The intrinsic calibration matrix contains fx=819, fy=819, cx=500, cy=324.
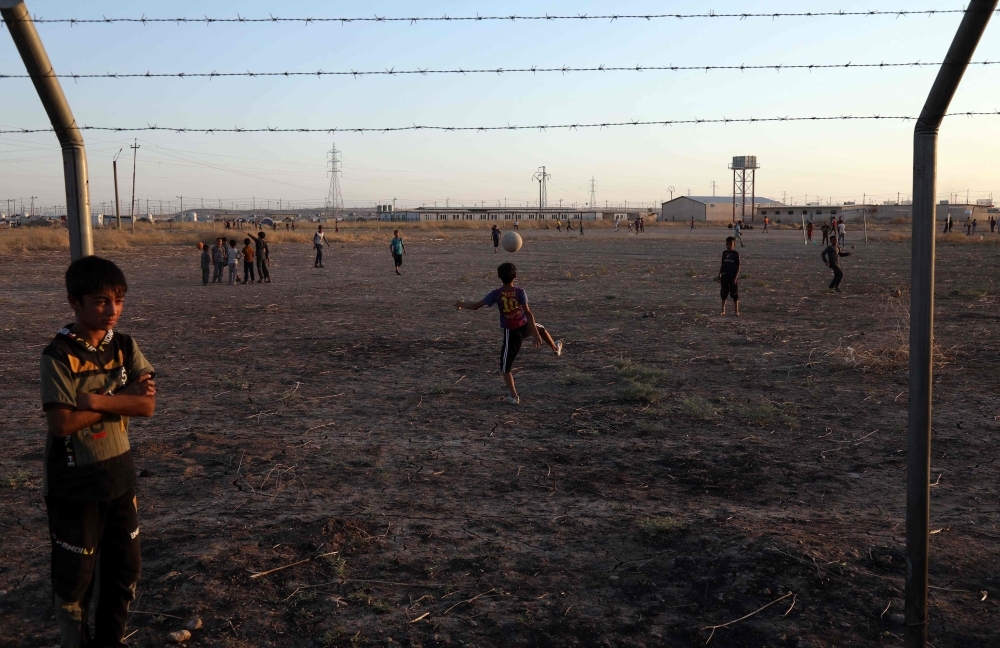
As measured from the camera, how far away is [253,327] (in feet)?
49.8

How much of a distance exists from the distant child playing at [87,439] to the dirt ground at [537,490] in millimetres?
657

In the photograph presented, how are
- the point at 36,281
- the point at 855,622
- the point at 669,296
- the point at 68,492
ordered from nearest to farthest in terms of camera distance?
the point at 68,492 → the point at 855,622 → the point at 669,296 → the point at 36,281

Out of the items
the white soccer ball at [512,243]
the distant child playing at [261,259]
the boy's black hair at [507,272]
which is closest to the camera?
the boy's black hair at [507,272]

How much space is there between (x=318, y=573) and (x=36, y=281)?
2490 cm

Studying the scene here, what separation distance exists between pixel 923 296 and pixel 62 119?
3.73 m

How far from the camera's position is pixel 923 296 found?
127 inches

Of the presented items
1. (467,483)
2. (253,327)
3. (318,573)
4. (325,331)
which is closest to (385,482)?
(467,483)

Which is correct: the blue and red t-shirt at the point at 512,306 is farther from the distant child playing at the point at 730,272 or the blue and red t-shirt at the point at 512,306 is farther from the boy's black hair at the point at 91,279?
the distant child playing at the point at 730,272

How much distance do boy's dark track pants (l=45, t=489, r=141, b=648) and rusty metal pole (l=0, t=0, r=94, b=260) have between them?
3.58ft

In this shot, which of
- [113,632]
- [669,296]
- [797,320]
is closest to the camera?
[113,632]

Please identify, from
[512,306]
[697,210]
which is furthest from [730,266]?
[697,210]

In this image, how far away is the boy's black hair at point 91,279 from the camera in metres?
3.31

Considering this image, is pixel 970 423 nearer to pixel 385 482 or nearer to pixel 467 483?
pixel 467 483

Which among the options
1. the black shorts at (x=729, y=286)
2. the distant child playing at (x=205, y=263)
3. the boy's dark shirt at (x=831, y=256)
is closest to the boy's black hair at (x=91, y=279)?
the black shorts at (x=729, y=286)
